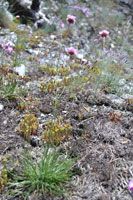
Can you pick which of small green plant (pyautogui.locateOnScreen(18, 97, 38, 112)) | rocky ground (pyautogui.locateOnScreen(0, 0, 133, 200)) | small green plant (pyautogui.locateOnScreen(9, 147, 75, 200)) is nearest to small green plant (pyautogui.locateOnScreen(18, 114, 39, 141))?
rocky ground (pyautogui.locateOnScreen(0, 0, 133, 200))

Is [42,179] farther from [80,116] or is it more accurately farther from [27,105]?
[27,105]

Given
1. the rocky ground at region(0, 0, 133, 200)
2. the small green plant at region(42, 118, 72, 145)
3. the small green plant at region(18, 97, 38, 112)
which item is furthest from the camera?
the small green plant at region(18, 97, 38, 112)

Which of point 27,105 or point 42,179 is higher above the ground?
point 42,179

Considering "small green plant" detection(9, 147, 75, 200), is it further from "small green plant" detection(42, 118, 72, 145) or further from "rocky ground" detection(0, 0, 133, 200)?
"small green plant" detection(42, 118, 72, 145)

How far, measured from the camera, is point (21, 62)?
159 inches

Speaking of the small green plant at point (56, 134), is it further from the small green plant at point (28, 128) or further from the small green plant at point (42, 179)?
the small green plant at point (42, 179)

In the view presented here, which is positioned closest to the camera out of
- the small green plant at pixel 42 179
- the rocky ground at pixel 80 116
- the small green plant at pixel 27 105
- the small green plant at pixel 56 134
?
the small green plant at pixel 42 179

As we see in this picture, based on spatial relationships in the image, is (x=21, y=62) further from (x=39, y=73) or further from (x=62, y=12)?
(x=62, y=12)

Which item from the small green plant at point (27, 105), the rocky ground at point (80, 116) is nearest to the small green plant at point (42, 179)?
the rocky ground at point (80, 116)

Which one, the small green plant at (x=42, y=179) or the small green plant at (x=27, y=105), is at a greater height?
the small green plant at (x=42, y=179)

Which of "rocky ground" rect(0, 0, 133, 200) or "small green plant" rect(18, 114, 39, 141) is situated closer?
"rocky ground" rect(0, 0, 133, 200)

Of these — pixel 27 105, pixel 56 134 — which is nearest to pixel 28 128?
pixel 56 134

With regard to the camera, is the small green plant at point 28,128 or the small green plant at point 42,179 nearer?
the small green plant at point 42,179

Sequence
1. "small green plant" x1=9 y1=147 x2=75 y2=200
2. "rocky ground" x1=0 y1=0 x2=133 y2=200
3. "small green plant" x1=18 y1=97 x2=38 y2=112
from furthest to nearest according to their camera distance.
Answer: "small green plant" x1=18 y1=97 x2=38 y2=112
"rocky ground" x1=0 y1=0 x2=133 y2=200
"small green plant" x1=9 y1=147 x2=75 y2=200
